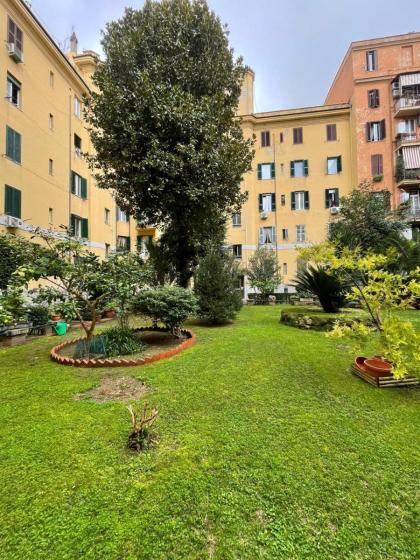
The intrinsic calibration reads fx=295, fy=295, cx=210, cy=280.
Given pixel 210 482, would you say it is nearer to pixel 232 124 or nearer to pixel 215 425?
pixel 215 425

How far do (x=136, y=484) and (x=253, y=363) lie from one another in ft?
10.6

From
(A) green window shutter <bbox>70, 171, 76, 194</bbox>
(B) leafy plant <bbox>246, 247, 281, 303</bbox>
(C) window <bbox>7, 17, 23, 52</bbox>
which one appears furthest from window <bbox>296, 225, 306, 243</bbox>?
(C) window <bbox>7, 17, 23, 52</bbox>

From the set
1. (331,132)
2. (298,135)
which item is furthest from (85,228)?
(331,132)

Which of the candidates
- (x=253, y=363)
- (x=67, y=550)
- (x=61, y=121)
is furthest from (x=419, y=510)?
(x=61, y=121)

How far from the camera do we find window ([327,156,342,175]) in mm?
23781

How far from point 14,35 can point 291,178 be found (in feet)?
63.3

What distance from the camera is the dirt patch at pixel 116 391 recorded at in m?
3.98

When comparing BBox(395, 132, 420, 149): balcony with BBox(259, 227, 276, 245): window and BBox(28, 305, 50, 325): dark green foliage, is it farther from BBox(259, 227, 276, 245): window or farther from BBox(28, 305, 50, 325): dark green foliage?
BBox(28, 305, 50, 325): dark green foliage

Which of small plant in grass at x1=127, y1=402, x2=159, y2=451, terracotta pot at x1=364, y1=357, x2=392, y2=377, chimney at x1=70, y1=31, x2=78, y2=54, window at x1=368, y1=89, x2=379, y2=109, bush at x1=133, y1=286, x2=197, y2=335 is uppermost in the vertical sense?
chimney at x1=70, y1=31, x2=78, y2=54

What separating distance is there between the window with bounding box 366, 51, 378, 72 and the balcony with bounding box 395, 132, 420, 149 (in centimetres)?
558

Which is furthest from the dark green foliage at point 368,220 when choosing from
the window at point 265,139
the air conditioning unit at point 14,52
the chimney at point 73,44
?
the chimney at point 73,44

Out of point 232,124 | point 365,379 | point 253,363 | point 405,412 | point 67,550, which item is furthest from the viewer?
point 232,124

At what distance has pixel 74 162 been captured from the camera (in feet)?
59.8

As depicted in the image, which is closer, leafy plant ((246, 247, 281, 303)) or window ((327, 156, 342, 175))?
leafy plant ((246, 247, 281, 303))
